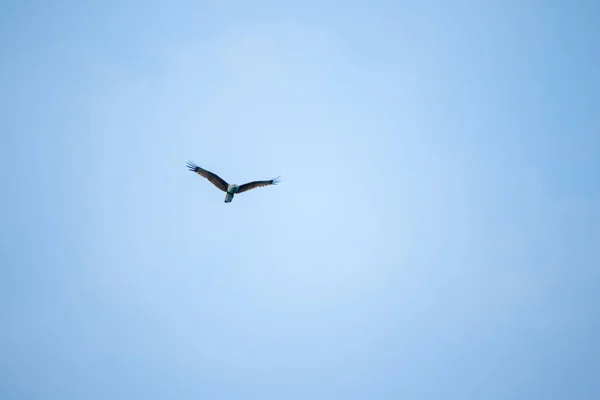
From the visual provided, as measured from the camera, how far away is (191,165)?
36.2 metres

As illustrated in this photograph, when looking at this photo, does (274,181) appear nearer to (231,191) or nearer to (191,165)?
(231,191)

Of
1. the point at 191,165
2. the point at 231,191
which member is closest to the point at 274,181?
the point at 231,191

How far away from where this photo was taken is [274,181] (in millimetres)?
37156

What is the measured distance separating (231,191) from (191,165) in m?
3.38

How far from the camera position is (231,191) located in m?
36.3

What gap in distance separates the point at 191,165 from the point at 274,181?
6.02m

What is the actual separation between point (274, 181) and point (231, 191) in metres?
3.22
